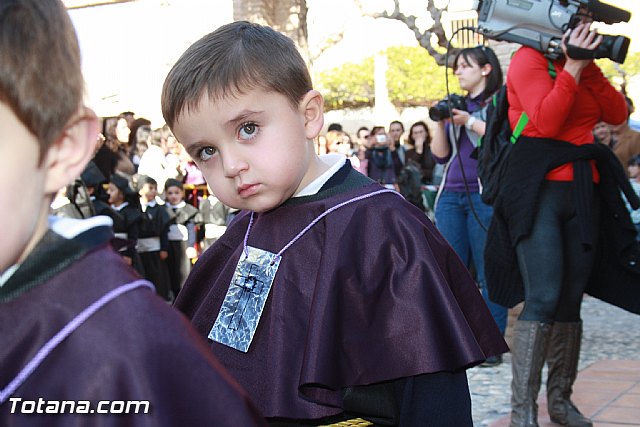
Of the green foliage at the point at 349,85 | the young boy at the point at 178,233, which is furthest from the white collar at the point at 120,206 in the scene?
the green foliage at the point at 349,85

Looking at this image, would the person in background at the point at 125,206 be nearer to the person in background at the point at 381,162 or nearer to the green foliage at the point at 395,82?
the person in background at the point at 381,162

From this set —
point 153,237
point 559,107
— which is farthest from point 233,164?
point 153,237

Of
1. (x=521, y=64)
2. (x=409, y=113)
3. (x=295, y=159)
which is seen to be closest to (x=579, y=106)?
(x=521, y=64)

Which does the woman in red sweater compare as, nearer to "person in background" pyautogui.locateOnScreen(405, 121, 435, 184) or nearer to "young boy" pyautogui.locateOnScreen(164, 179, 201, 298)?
"young boy" pyautogui.locateOnScreen(164, 179, 201, 298)

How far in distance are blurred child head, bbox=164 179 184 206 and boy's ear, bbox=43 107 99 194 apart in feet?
26.8

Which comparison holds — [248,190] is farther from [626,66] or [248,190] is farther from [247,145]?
[626,66]

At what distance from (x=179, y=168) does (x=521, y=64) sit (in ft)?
21.3

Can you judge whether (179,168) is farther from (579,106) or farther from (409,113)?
(409,113)

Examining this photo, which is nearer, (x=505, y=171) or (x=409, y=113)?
(x=505, y=171)

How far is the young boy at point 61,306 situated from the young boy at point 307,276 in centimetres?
94

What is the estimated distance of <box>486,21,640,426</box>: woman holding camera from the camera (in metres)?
4.12

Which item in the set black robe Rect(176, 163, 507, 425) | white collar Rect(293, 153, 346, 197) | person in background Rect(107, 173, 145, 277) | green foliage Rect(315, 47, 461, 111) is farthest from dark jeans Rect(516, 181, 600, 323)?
green foliage Rect(315, 47, 461, 111)

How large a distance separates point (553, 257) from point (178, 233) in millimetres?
5700

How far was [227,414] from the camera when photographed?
1271mm
